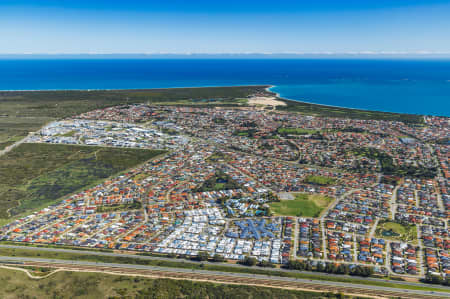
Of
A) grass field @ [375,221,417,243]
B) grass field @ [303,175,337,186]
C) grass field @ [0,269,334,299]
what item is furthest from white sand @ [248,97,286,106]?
grass field @ [0,269,334,299]

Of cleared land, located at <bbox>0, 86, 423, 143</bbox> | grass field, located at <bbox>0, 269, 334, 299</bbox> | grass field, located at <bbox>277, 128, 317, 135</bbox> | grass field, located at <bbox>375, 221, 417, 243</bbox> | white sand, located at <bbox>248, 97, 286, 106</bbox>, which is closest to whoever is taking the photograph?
grass field, located at <bbox>0, 269, 334, 299</bbox>

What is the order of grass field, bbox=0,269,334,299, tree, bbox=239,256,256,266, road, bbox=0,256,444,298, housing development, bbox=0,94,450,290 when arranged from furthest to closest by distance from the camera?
housing development, bbox=0,94,450,290, tree, bbox=239,256,256,266, road, bbox=0,256,444,298, grass field, bbox=0,269,334,299

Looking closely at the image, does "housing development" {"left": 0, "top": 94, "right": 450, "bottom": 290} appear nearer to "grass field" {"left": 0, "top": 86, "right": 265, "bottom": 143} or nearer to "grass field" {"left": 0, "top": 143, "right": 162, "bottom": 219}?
"grass field" {"left": 0, "top": 143, "right": 162, "bottom": 219}

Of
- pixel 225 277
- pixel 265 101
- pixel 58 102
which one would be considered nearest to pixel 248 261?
pixel 225 277

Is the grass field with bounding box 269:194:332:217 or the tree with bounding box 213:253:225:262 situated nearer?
the tree with bounding box 213:253:225:262

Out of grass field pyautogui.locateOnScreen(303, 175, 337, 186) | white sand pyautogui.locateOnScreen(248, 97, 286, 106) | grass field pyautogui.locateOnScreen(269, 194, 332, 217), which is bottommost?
grass field pyautogui.locateOnScreen(269, 194, 332, 217)

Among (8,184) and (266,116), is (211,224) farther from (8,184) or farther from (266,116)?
(266,116)
